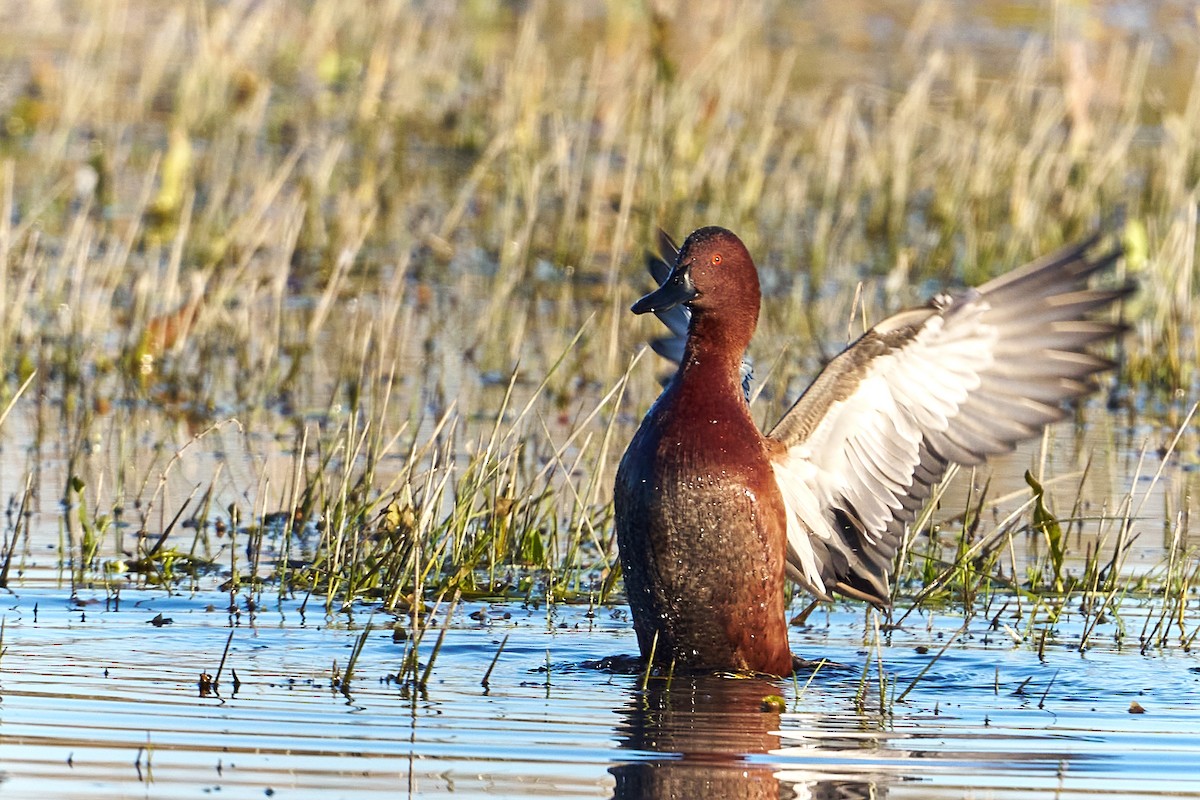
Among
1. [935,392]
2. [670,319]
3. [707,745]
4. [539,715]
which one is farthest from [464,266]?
[707,745]

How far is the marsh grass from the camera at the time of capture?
6762mm

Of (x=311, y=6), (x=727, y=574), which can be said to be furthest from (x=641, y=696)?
(x=311, y=6)

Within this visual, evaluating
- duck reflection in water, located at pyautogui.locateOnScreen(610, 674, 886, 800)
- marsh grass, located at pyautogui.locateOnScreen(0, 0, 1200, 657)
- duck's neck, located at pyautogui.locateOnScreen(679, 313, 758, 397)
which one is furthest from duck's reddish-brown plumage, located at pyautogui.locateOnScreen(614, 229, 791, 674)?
marsh grass, located at pyautogui.locateOnScreen(0, 0, 1200, 657)

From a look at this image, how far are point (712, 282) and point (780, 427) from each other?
19.1 inches

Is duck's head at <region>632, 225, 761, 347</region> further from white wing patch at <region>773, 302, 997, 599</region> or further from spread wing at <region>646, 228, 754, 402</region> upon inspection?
spread wing at <region>646, 228, 754, 402</region>

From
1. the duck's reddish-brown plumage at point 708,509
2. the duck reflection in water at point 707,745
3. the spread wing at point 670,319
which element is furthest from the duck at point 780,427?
the spread wing at point 670,319

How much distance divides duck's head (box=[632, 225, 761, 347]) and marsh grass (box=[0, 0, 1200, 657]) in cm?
63

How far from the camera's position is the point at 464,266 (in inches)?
482

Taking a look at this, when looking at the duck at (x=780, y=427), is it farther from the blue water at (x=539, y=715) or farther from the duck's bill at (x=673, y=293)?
the blue water at (x=539, y=715)

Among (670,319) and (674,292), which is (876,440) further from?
(670,319)

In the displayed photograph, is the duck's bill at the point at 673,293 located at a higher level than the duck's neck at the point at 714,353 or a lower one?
higher

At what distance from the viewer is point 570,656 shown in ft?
19.6

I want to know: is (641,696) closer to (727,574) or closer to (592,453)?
(727,574)

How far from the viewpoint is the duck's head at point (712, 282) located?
5.88m
